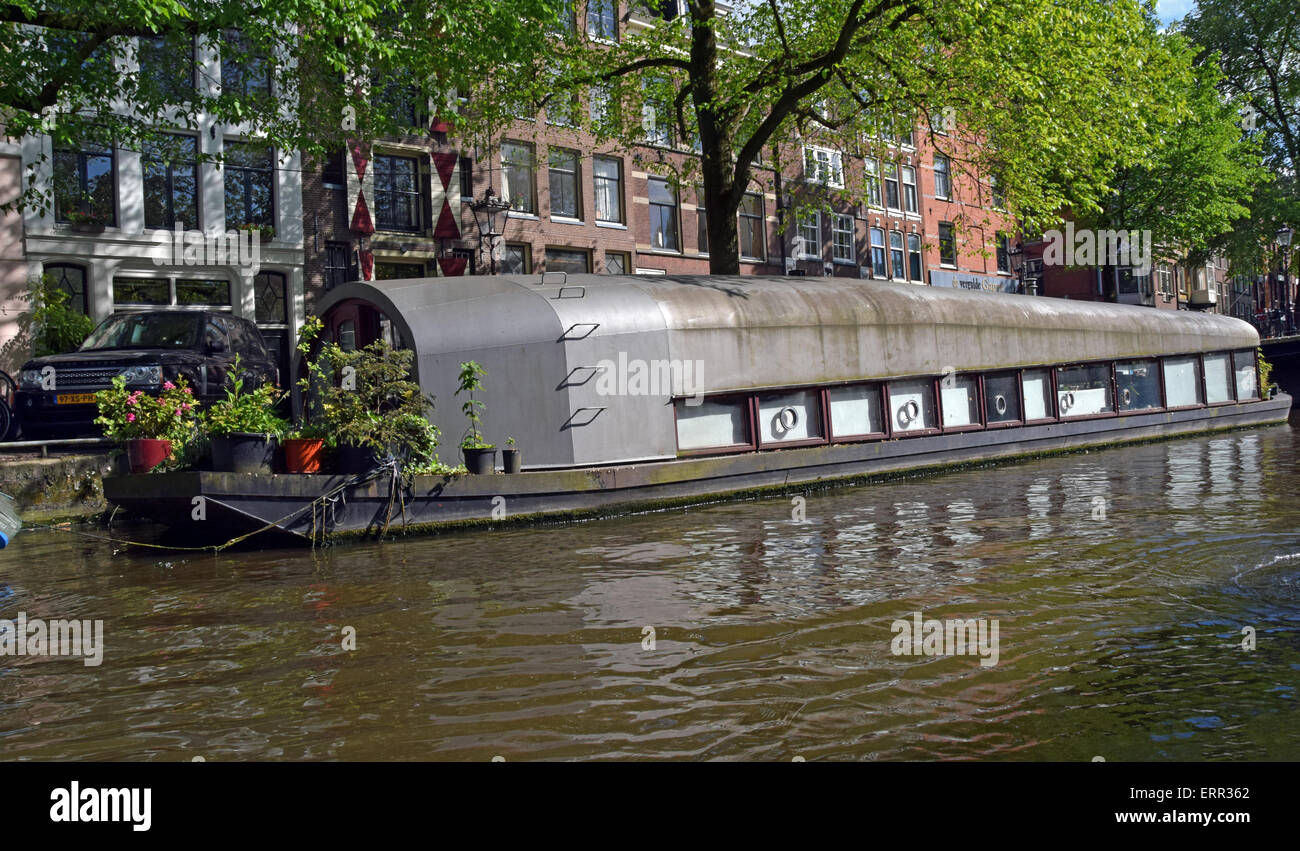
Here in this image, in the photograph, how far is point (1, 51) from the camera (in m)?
13.0

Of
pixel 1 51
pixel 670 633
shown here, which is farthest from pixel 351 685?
pixel 1 51

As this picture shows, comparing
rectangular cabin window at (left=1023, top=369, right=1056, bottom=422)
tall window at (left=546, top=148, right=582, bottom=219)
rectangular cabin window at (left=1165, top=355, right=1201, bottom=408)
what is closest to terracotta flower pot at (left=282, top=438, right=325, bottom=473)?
rectangular cabin window at (left=1023, top=369, right=1056, bottom=422)

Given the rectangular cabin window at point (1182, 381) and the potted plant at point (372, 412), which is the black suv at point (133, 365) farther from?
the rectangular cabin window at point (1182, 381)

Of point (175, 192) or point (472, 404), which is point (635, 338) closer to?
point (472, 404)

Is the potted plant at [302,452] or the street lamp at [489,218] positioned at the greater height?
the street lamp at [489,218]

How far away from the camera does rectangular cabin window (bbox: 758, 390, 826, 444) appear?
13.8 metres

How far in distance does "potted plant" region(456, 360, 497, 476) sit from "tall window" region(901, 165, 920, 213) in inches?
1227

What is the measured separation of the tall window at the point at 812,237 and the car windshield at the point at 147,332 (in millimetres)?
22527

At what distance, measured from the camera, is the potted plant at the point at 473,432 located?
10.9 m

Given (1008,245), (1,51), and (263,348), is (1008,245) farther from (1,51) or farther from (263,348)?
(1,51)

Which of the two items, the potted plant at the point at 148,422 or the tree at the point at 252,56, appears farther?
the tree at the point at 252,56

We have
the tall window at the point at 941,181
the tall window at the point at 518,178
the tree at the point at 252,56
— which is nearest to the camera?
the tree at the point at 252,56

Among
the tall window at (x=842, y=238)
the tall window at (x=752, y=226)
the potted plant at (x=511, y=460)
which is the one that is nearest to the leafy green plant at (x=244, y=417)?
the potted plant at (x=511, y=460)
